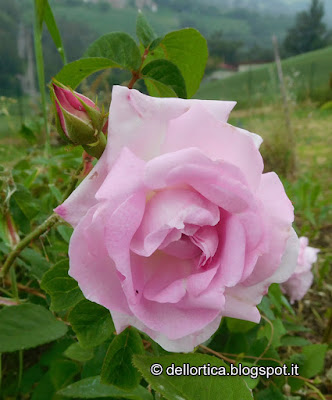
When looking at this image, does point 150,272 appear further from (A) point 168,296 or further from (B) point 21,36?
(B) point 21,36

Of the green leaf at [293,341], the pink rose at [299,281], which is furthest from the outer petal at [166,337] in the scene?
the pink rose at [299,281]

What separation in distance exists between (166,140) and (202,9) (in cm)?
3597

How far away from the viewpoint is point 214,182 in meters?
0.22

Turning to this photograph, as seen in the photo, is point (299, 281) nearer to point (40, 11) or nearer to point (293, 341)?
point (293, 341)

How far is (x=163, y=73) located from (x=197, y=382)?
240mm

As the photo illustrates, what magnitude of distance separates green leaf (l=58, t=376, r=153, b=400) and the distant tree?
21.9 m

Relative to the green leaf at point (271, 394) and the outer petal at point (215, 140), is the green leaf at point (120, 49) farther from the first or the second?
the green leaf at point (271, 394)

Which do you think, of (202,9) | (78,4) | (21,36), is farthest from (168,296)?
(202,9)

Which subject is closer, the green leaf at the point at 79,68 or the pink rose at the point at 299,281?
the green leaf at the point at 79,68

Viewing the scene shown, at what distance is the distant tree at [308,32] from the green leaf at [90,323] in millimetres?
21887

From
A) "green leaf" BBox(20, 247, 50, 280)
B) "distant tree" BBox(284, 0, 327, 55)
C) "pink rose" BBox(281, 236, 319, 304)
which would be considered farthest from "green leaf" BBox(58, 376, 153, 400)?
"distant tree" BBox(284, 0, 327, 55)

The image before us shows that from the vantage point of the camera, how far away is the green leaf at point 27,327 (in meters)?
0.38

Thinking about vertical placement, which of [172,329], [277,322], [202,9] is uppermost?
[172,329]

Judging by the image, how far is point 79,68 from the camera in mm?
335
